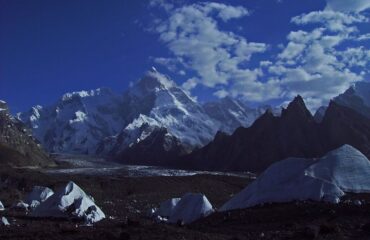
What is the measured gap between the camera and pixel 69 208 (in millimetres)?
51375

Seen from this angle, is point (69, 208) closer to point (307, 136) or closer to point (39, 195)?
point (39, 195)

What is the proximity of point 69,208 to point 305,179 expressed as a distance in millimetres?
20308

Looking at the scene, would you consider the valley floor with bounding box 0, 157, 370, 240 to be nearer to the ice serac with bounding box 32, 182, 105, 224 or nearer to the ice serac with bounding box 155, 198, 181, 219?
the ice serac with bounding box 32, 182, 105, 224

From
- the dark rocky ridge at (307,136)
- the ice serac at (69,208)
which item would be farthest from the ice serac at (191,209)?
the dark rocky ridge at (307,136)

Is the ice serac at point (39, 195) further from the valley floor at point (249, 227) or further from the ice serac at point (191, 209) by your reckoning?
the ice serac at point (191, 209)

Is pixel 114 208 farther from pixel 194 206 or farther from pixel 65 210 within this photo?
pixel 194 206

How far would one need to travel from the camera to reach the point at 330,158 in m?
45.8

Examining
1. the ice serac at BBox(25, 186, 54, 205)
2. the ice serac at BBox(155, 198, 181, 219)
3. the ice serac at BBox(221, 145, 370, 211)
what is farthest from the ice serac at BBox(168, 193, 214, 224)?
the ice serac at BBox(25, 186, 54, 205)

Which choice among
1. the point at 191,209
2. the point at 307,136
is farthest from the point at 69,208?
the point at 307,136

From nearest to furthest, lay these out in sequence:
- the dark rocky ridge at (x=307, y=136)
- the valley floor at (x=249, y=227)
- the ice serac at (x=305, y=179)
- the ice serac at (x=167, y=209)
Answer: the valley floor at (x=249, y=227)
the ice serac at (x=305, y=179)
the ice serac at (x=167, y=209)
the dark rocky ridge at (x=307, y=136)

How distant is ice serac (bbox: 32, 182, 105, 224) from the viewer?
4906 centimetres

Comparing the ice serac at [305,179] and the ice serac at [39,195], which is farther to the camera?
the ice serac at [39,195]

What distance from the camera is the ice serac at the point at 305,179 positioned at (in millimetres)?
43031

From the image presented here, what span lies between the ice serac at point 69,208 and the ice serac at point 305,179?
10.7 m
